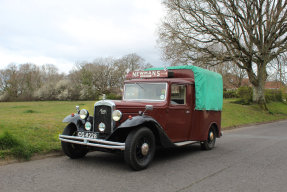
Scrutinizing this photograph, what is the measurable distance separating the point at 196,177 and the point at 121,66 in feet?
160

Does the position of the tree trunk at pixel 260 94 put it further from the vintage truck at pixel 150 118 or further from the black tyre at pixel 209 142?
the black tyre at pixel 209 142

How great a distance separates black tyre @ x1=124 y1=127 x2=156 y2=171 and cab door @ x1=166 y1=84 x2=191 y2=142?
3.21 ft

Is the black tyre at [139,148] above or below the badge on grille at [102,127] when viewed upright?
below

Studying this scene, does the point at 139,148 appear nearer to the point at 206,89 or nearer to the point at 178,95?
the point at 178,95

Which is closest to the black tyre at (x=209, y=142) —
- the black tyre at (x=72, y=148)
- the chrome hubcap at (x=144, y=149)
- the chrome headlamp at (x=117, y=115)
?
the chrome hubcap at (x=144, y=149)

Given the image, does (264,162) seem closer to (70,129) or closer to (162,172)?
(162,172)

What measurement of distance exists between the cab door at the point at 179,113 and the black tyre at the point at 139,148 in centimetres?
98

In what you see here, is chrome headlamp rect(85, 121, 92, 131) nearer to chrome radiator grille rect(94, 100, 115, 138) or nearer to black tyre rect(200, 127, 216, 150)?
chrome radiator grille rect(94, 100, 115, 138)

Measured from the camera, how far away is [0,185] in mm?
4246

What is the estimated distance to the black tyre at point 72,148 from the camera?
616 cm

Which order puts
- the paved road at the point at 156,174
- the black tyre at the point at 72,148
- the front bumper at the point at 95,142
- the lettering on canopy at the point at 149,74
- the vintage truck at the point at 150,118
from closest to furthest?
the paved road at the point at 156,174
the front bumper at the point at 95,142
the vintage truck at the point at 150,118
the black tyre at the point at 72,148
the lettering on canopy at the point at 149,74

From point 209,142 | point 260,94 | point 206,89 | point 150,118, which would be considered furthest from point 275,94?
point 150,118

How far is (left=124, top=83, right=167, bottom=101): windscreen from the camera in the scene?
6672mm

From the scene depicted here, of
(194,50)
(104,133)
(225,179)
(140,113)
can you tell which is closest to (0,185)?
(104,133)
